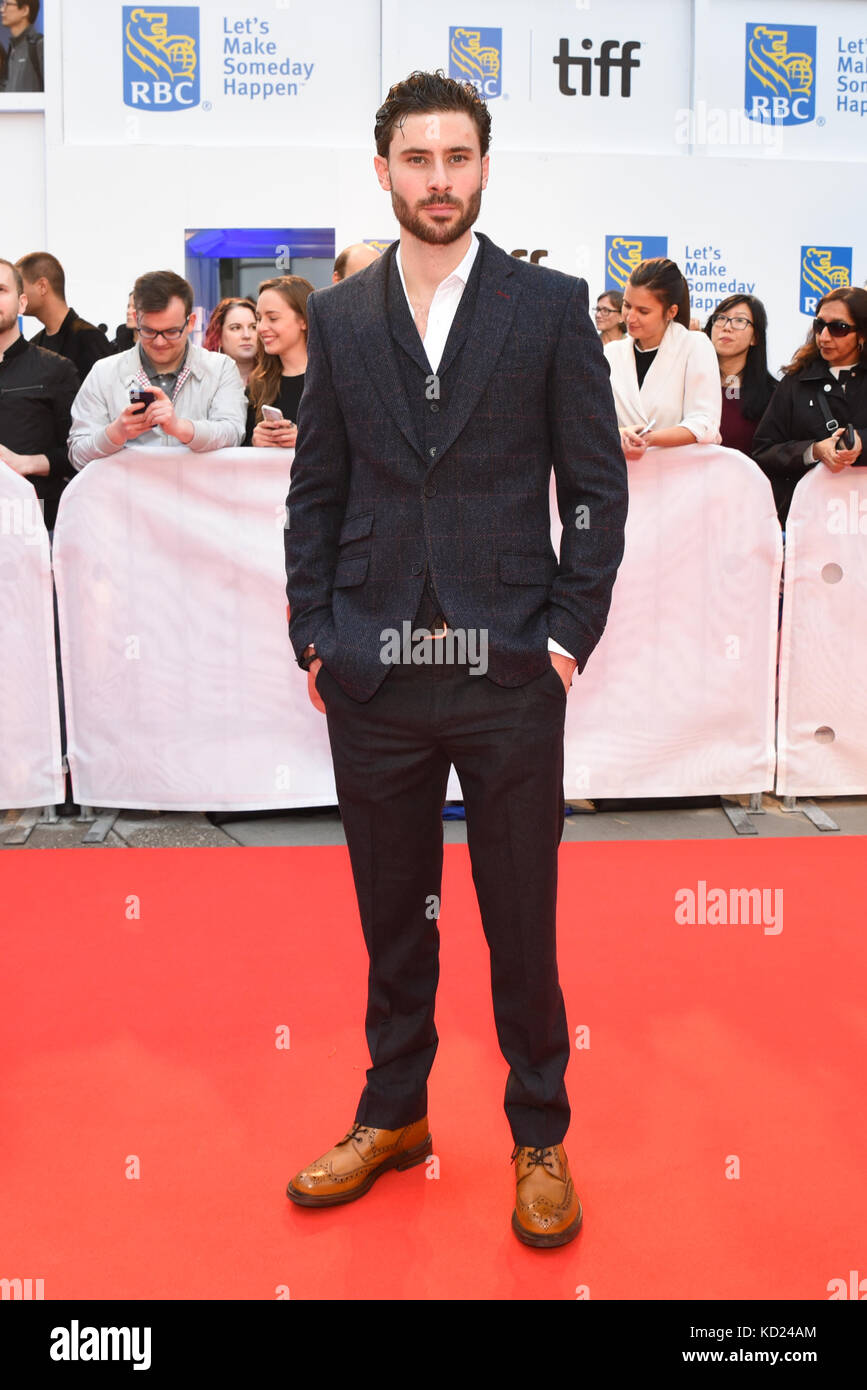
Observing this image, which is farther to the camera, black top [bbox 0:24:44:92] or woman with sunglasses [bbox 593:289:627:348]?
black top [bbox 0:24:44:92]

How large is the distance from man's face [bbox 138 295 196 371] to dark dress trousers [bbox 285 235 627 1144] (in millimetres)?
2561

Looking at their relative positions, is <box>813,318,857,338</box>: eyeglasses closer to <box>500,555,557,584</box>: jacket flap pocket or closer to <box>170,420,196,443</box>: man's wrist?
<box>170,420,196,443</box>: man's wrist

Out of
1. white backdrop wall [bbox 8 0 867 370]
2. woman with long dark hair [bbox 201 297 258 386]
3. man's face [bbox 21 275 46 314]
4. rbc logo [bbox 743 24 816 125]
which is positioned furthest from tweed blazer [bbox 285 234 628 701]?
rbc logo [bbox 743 24 816 125]

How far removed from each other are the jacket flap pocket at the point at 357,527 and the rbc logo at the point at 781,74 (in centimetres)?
1071

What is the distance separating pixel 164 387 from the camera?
15.7 ft

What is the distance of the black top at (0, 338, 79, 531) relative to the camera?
489 cm

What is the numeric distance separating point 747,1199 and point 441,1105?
0.67 metres

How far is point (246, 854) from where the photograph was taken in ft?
14.3

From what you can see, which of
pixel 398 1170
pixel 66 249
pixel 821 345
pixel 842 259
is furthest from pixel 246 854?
pixel 842 259

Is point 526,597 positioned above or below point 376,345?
below

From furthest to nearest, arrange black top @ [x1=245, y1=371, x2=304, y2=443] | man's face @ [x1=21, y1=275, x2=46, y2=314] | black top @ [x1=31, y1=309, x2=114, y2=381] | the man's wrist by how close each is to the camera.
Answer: man's face @ [x1=21, y1=275, x2=46, y2=314] < black top @ [x1=31, y1=309, x2=114, y2=381] < black top @ [x1=245, y1=371, x2=304, y2=443] < the man's wrist

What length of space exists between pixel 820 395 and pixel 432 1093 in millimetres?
3345

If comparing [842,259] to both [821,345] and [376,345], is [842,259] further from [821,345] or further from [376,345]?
[376,345]

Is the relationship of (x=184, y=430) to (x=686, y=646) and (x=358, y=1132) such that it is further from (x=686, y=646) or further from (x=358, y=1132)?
(x=358, y=1132)
